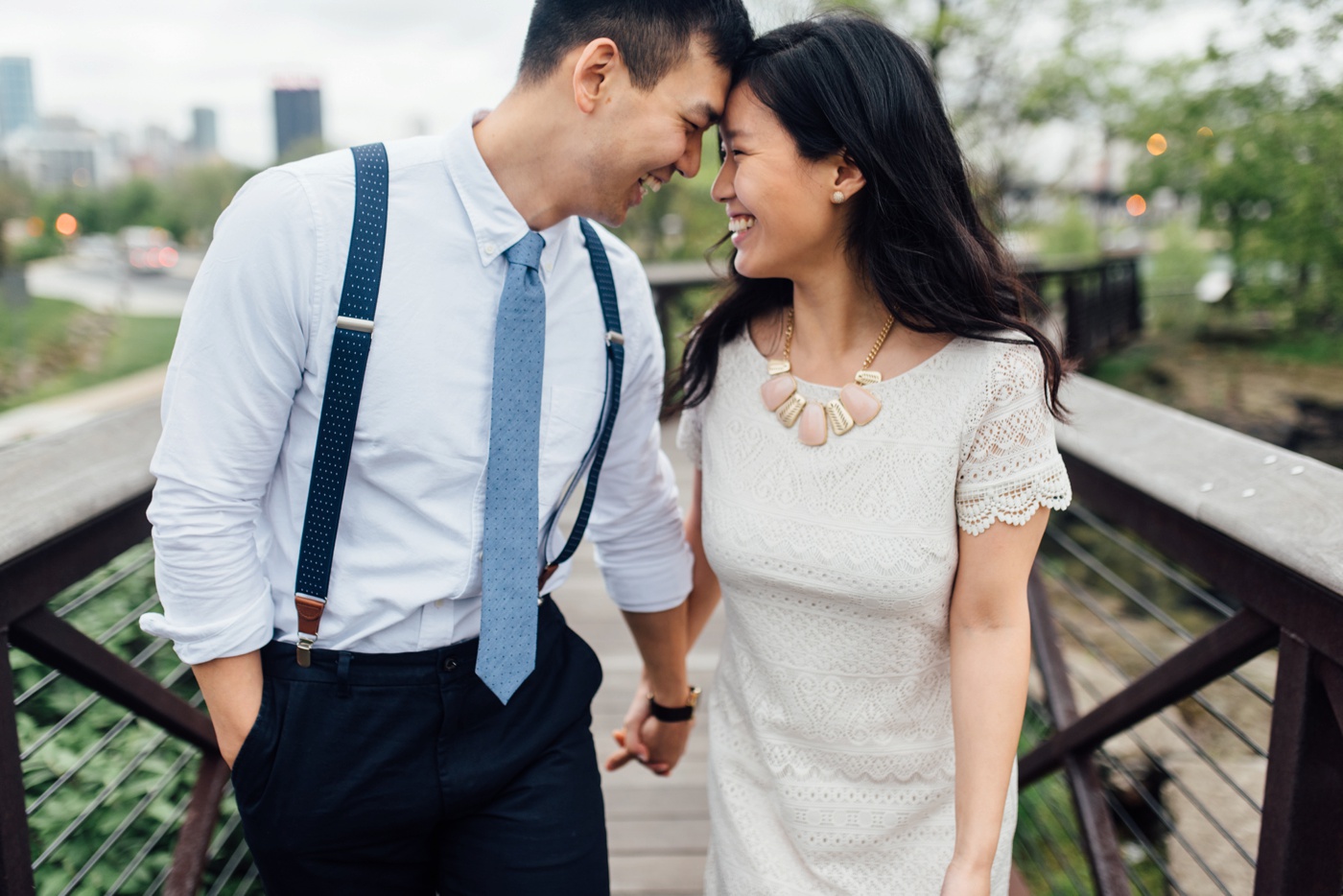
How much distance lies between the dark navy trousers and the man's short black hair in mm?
898

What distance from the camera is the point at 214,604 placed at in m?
1.40

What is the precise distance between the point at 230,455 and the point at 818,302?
Answer: 906mm

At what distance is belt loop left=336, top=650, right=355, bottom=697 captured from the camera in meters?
1.46

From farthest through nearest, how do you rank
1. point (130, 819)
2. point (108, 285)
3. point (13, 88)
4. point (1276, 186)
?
1. point (13, 88)
2. point (108, 285)
3. point (1276, 186)
4. point (130, 819)

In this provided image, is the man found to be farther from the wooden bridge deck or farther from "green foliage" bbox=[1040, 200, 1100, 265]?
"green foliage" bbox=[1040, 200, 1100, 265]

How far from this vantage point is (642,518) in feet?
6.26

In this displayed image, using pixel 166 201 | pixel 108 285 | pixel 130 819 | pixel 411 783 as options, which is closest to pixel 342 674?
pixel 411 783

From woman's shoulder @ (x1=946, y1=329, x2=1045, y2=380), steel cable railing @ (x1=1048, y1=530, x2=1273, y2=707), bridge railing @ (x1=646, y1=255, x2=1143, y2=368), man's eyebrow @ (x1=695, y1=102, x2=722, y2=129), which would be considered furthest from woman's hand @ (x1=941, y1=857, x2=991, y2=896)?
bridge railing @ (x1=646, y1=255, x2=1143, y2=368)

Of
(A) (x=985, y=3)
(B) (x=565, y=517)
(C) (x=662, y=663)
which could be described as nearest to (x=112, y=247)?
(A) (x=985, y=3)

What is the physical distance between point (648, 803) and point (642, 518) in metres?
1.37

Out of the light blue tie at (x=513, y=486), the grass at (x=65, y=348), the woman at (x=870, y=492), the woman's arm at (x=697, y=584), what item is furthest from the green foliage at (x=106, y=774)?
the grass at (x=65, y=348)

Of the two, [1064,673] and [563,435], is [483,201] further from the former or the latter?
[1064,673]

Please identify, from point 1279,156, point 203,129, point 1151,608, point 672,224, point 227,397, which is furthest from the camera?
point 203,129

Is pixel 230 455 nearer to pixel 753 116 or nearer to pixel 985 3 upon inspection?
pixel 753 116
